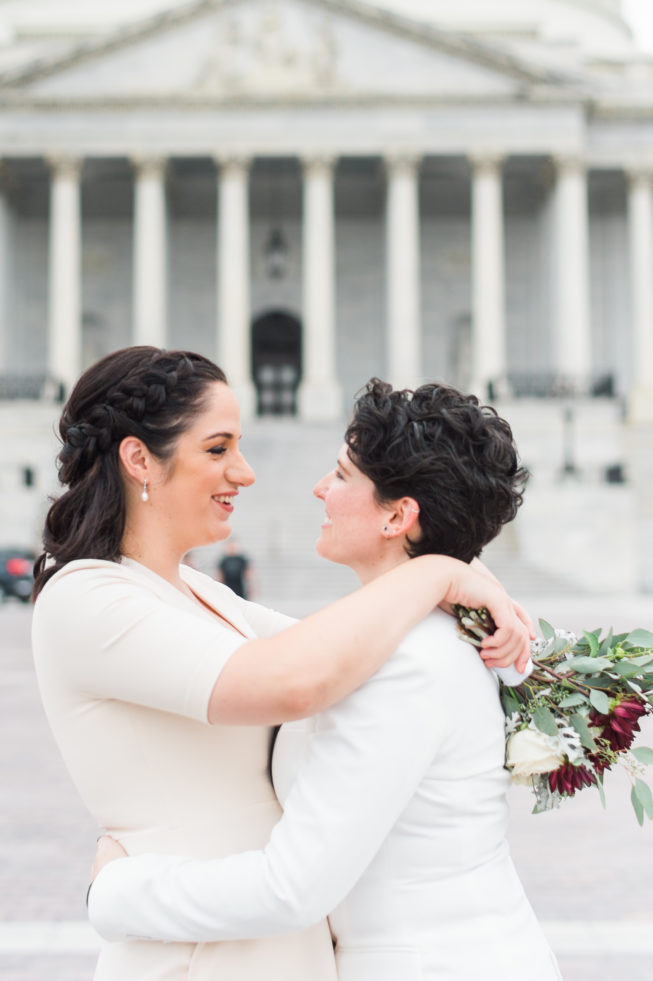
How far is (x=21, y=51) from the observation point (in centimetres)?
4366

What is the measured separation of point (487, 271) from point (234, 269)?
8633 millimetres

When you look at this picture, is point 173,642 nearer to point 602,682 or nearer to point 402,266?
point 602,682

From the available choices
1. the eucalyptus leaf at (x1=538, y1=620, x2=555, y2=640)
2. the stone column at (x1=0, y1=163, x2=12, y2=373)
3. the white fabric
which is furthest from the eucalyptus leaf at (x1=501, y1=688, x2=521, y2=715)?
the stone column at (x1=0, y1=163, x2=12, y2=373)

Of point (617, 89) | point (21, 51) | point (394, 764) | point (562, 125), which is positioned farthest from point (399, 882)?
point (21, 51)

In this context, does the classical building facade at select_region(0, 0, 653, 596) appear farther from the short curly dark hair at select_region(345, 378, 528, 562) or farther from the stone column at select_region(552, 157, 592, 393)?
the short curly dark hair at select_region(345, 378, 528, 562)

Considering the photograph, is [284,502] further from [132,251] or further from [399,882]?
[399,882]

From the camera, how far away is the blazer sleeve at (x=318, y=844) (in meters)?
1.97

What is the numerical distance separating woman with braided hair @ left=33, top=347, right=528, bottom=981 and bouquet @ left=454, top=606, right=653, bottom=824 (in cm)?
19

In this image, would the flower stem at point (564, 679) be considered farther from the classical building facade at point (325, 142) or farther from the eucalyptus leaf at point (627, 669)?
the classical building facade at point (325, 142)

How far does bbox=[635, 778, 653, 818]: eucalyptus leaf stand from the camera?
236 cm

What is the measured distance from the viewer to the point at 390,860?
2104mm

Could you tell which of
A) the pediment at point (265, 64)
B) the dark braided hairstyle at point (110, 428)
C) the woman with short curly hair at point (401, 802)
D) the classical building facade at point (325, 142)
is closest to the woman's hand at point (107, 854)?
the woman with short curly hair at point (401, 802)

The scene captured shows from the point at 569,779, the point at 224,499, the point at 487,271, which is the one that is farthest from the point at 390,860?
→ the point at 487,271

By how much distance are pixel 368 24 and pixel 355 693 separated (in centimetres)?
3956
